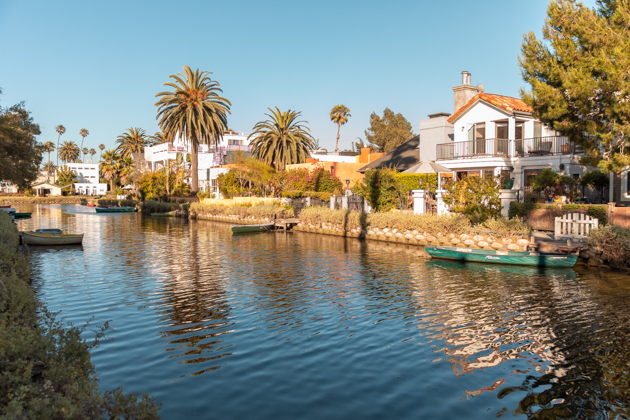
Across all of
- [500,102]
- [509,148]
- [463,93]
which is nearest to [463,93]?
[463,93]

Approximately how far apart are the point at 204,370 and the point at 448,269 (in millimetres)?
13481

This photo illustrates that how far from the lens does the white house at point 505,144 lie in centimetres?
3134

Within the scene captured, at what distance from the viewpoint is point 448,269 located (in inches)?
797

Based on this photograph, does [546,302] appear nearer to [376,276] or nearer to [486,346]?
[486,346]

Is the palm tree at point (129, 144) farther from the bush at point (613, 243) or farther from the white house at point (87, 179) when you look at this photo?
the bush at point (613, 243)

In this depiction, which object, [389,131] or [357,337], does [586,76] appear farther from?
[389,131]

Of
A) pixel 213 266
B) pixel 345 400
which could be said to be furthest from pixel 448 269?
pixel 345 400

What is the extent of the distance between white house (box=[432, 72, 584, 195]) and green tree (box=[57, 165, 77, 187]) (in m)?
106

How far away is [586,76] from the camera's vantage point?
20.5 m

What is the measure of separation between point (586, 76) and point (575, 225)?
638 cm

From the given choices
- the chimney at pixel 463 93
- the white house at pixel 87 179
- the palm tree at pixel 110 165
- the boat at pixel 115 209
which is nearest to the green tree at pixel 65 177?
the white house at pixel 87 179

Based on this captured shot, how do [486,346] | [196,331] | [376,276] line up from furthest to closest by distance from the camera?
1. [376,276]
2. [196,331]
3. [486,346]

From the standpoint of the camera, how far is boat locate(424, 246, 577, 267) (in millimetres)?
19281

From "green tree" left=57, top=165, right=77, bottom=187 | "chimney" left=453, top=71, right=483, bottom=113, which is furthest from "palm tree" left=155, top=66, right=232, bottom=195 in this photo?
"green tree" left=57, top=165, right=77, bottom=187
